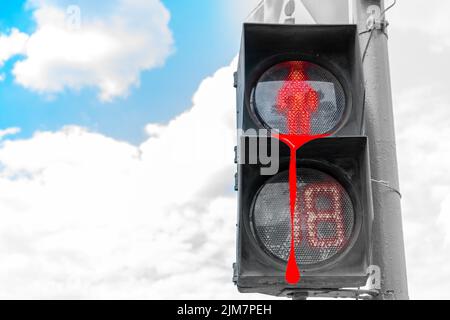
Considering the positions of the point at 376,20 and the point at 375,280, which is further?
the point at 376,20

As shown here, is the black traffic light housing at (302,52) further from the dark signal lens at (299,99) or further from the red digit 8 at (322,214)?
the red digit 8 at (322,214)

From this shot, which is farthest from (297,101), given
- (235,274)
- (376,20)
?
(235,274)

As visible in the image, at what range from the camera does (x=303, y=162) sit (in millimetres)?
2479

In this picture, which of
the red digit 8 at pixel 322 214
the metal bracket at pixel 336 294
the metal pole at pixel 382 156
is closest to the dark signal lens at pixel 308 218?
the red digit 8 at pixel 322 214

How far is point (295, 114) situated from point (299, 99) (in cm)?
8

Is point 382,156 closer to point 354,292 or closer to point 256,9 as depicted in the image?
point 354,292

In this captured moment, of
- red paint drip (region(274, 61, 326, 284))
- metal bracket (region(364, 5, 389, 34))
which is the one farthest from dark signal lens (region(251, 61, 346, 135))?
metal bracket (region(364, 5, 389, 34))

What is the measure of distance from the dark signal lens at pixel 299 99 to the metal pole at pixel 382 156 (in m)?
0.22

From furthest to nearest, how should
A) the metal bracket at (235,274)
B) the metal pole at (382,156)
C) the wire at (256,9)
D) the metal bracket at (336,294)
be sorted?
the wire at (256,9), the metal pole at (382,156), the metal bracket at (235,274), the metal bracket at (336,294)

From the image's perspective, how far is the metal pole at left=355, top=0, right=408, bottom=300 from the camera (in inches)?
100

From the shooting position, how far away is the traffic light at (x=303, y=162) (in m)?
2.34
